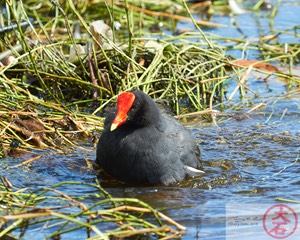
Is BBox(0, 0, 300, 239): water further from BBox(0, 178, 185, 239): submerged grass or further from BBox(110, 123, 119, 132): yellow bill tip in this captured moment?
BBox(110, 123, 119, 132): yellow bill tip

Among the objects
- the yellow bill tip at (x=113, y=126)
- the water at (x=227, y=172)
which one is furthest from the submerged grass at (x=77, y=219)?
the yellow bill tip at (x=113, y=126)

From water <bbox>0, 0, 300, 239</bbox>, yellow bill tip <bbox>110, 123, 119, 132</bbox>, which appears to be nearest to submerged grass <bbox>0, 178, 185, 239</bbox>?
water <bbox>0, 0, 300, 239</bbox>

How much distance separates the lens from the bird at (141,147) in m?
4.63

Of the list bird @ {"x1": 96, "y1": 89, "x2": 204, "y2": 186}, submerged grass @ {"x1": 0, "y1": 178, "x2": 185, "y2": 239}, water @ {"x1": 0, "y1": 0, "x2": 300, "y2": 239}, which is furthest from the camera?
bird @ {"x1": 96, "y1": 89, "x2": 204, "y2": 186}

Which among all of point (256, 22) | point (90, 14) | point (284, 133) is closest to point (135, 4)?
point (90, 14)

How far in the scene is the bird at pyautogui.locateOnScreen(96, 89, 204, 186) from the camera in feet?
15.2

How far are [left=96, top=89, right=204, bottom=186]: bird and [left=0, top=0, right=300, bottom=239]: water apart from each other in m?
0.09

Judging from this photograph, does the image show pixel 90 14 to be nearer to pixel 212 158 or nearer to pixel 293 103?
pixel 293 103

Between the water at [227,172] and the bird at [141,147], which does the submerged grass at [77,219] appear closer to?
the water at [227,172]

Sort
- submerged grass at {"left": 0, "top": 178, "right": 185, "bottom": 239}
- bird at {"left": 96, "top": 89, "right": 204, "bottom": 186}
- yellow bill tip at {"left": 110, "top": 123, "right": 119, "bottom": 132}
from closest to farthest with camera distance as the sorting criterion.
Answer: submerged grass at {"left": 0, "top": 178, "right": 185, "bottom": 239}, yellow bill tip at {"left": 110, "top": 123, "right": 119, "bottom": 132}, bird at {"left": 96, "top": 89, "right": 204, "bottom": 186}

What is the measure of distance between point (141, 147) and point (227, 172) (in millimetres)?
710

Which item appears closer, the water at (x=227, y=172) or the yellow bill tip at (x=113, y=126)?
the water at (x=227, y=172)

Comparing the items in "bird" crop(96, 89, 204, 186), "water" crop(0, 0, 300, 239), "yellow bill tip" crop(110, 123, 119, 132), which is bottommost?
"water" crop(0, 0, 300, 239)

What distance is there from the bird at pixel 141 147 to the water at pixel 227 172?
94 millimetres
